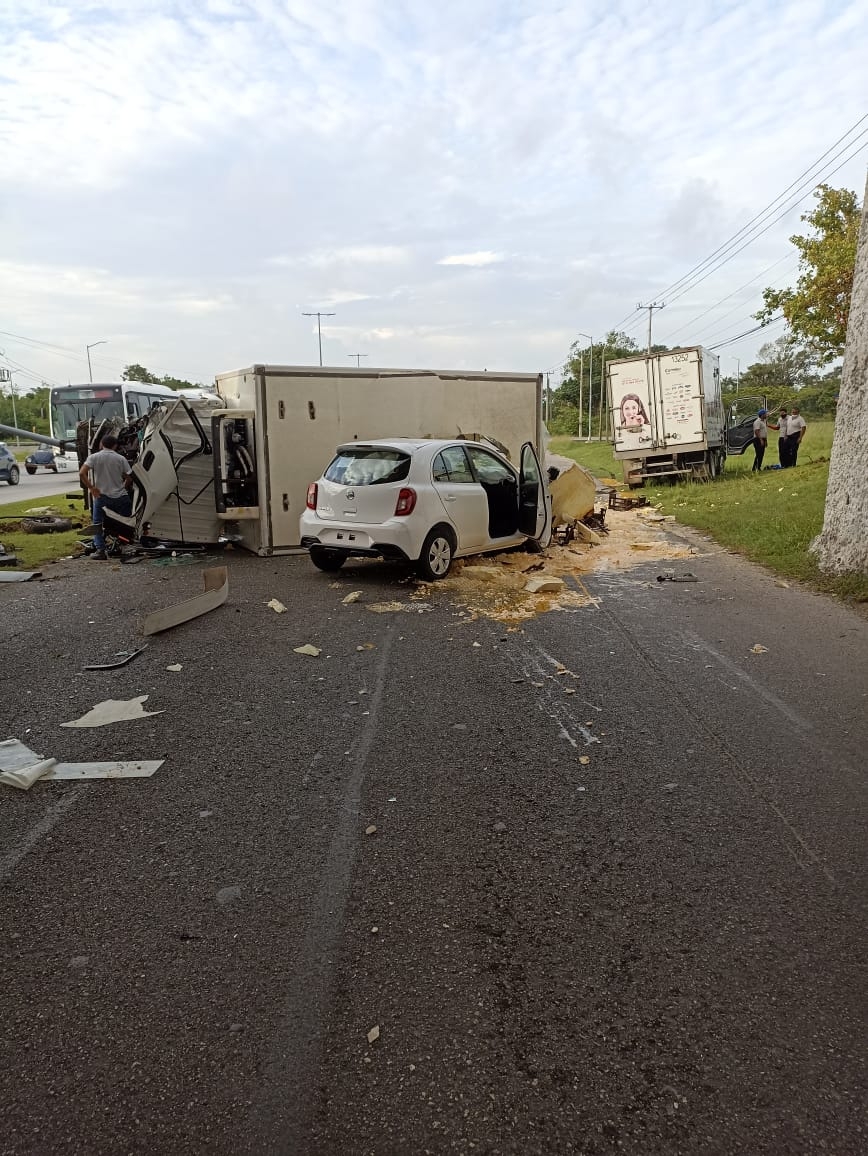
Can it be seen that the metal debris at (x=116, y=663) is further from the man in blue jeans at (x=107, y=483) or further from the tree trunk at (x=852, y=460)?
the tree trunk at (x=852, y=460)

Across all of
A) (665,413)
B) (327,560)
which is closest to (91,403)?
(665,413)

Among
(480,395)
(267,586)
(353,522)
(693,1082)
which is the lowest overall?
(693,1082)

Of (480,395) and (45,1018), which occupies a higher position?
(480,395)

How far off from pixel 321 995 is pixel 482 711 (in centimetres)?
282

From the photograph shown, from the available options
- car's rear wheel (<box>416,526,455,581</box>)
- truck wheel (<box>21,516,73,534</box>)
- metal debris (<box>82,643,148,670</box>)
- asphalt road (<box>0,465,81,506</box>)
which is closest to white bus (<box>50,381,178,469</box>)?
asphalt road (<box>0,465,81,506</box>)

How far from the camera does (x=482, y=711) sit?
17.6ft

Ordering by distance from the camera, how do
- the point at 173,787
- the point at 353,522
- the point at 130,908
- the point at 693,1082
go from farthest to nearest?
the point at 353,522
the point at 173,787
the point at 130,908
the point at 693,1082

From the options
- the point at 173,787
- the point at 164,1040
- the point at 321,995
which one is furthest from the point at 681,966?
the point at 173,787

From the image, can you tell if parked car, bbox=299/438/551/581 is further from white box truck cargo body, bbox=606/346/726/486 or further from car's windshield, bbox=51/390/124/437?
car's windshield, bbox=51/390/124/437

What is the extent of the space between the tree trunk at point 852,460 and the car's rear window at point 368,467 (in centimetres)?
503

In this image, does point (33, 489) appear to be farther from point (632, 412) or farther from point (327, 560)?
point (327, 560)

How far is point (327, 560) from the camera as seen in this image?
10.5 metres

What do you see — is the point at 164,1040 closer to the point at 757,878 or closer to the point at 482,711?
the point at 757,878

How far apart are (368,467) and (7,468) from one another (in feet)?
74.1
